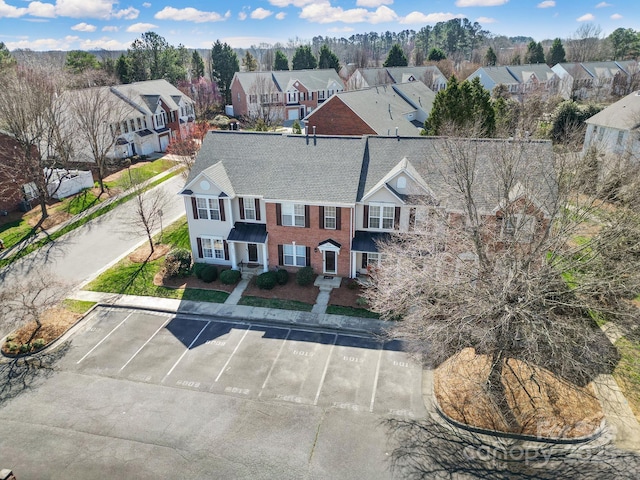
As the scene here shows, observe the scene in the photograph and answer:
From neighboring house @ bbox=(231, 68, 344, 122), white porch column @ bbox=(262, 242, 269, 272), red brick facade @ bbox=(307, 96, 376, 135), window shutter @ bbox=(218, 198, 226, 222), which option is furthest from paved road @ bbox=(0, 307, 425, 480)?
neighboring house @ bbox=(231, 68, 344, 122)

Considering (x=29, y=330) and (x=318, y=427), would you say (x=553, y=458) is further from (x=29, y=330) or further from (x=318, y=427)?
(x=29, y=330)

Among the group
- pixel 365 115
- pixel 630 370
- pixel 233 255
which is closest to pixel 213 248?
pixel 233 255

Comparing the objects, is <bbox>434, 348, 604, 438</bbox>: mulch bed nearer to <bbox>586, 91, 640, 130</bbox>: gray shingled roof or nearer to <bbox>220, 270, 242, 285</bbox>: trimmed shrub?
<bbox>220, 270, 242, 285</bbox>: trimmed shrub

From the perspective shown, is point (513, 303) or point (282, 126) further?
point (282, 126)

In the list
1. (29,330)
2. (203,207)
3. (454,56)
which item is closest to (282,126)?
Result: (203,207)

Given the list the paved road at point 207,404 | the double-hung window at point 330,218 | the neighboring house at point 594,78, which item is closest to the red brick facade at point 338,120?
the double-hung window at point 330,218
